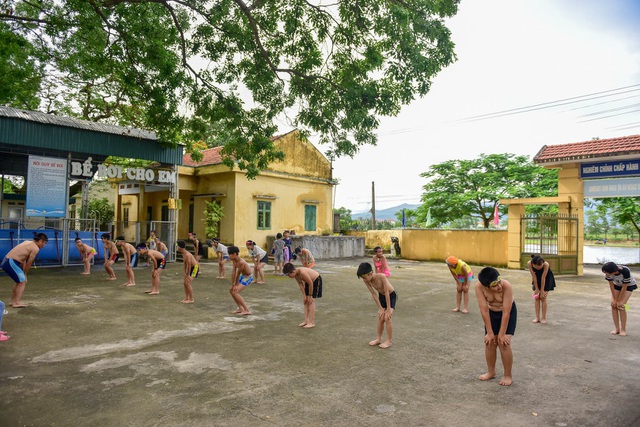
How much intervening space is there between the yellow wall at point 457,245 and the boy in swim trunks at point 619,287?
36.2 feet

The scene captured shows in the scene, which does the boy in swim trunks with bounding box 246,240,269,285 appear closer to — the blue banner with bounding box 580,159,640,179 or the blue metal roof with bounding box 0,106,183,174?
the blue metal roof with bounding box 0,106,183,174

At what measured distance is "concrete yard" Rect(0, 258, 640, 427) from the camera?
373cm

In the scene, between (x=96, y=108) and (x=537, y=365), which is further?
(x=96, y=108)

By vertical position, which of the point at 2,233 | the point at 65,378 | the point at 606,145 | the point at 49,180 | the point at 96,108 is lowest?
the point at 65,378

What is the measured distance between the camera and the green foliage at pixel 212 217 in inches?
778

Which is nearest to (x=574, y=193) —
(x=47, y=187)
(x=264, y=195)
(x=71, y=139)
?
(x=264, y=195)

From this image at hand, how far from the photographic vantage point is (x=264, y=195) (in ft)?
68.4

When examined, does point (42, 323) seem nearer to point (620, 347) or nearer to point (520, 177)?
point (620, 347)

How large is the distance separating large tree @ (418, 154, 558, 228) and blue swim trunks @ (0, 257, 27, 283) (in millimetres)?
23817

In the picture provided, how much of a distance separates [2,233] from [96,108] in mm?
9556

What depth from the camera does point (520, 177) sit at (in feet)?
84.9

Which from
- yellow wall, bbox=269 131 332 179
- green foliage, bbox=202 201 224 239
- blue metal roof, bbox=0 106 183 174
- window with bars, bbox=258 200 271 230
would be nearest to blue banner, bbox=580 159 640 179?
yellow wall, bbox=269 131 332 179

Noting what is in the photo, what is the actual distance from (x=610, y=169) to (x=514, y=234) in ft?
12.8

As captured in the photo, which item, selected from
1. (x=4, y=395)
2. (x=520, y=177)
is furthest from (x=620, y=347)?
(x=520, y=177)
